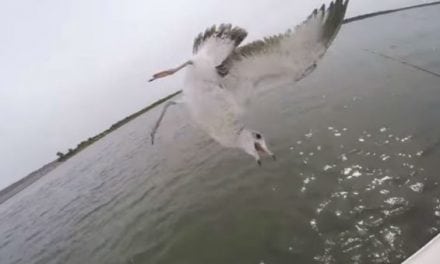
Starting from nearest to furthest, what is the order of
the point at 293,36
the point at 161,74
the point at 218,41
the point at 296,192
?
the point at 161,74
the point at 218,41
the point at 293,36
the point at 296,192

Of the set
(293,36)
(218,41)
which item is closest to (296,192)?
(293,36)

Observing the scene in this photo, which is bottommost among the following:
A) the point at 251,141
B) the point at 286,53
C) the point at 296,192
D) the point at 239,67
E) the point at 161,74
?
the point at 296,192

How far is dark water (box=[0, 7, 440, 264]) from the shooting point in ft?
25.3

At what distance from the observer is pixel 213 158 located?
15.7 metres

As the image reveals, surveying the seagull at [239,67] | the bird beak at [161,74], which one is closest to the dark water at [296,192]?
the seagull at [239,67]

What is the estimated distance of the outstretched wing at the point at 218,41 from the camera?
4188 mm

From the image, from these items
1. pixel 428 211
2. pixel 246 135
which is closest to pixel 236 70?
pixel 246 135

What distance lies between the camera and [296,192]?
9.91 metres

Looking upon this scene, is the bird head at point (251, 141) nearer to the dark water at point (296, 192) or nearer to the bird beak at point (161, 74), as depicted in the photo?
the bird beak at point (161, 74)

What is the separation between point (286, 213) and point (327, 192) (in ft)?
3.73

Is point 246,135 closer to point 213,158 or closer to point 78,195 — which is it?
point 213,158

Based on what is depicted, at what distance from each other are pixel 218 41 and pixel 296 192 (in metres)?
6.50

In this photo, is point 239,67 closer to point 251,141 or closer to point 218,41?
point 218,41

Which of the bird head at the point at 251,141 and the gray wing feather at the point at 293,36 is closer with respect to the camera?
the gray wing feather at the point at 293,36
